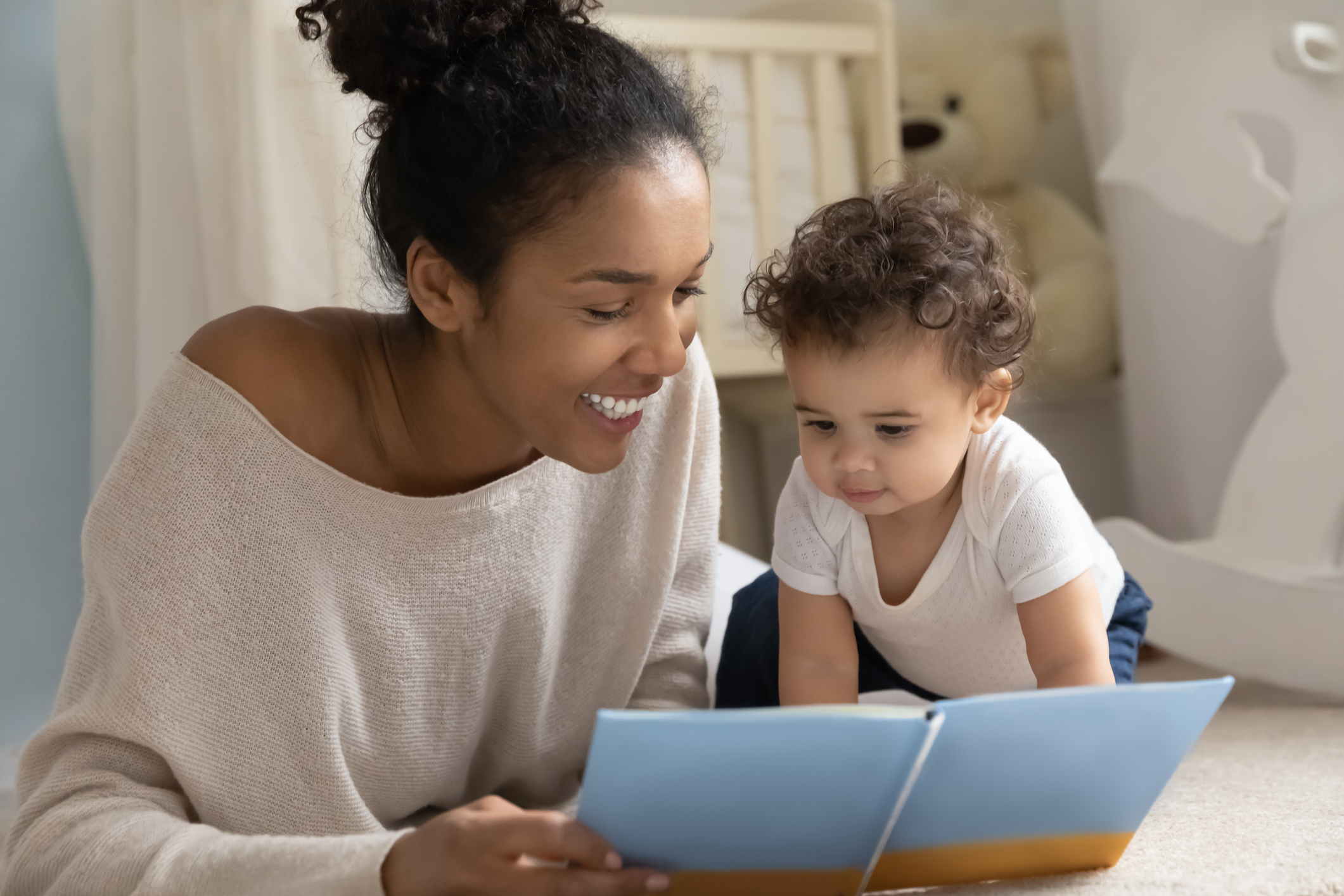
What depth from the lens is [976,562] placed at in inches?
38.1

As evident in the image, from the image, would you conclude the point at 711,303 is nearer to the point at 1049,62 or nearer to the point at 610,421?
the point at 1049,62

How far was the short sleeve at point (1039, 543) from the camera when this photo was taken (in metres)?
0.91

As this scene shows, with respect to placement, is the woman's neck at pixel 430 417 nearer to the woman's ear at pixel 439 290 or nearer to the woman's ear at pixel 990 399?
the woman's ear at pixel 439 290

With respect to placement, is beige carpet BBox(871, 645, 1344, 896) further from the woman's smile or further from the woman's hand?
the woman's smile

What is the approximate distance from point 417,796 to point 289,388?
37cm

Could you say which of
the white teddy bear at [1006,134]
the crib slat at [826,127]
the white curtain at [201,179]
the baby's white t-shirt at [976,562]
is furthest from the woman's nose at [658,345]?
the white teddy bear at [1006,134]

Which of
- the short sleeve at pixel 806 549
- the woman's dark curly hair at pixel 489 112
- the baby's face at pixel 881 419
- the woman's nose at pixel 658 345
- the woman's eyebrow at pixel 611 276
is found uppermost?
the woman's dark curly hair at pixel 489 112

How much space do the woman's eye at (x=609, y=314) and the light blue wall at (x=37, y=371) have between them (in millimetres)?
1094

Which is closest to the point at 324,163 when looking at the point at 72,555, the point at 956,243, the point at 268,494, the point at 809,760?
the point at 72,555

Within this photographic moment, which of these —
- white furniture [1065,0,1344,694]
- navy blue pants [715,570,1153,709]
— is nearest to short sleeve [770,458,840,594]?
navy blue pants [715,570,1153,709]

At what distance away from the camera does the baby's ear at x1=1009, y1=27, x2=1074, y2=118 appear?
225 cm

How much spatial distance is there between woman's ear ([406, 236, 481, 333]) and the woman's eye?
97 mm

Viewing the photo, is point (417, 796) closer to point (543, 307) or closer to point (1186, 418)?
point (543, 307)

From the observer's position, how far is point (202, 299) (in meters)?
1.56
